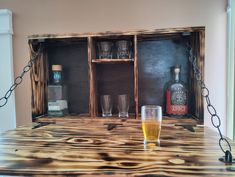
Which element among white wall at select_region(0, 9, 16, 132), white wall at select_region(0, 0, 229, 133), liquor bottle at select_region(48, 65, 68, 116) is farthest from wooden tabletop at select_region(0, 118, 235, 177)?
white wall at select_region(0, 9, 16, 132)

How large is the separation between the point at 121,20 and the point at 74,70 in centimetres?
49

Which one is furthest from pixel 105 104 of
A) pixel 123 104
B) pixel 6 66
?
pixel 6 66

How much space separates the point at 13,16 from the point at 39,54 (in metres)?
0.47

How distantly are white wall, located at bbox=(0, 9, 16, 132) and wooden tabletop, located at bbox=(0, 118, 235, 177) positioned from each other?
0.75m

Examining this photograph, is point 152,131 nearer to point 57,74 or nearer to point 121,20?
point 57,74

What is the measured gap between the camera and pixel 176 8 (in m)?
1.39

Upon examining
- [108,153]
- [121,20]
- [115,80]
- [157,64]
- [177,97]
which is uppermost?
[121,20]

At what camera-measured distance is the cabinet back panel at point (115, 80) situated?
55.7 inches

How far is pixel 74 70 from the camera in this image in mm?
1464

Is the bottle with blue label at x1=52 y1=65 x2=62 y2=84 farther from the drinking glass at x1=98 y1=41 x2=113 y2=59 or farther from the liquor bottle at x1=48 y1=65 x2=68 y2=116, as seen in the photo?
the drinking glass at x1=98 y1=41 x2=113 y2=59

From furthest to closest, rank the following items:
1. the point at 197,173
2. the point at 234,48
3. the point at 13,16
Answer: the point at 13,16
the point at 234,48
the point at 197,173

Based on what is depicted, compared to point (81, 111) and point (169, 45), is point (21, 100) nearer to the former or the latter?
point (81, 111)

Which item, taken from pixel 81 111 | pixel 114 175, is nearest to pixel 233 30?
pixel 81 111

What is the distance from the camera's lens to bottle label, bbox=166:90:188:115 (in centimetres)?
122
